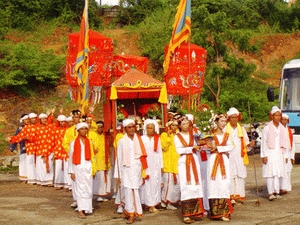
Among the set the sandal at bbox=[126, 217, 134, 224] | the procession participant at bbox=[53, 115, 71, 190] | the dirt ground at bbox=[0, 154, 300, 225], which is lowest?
the dirt ground at bbox=[0, 154, 300, 225]

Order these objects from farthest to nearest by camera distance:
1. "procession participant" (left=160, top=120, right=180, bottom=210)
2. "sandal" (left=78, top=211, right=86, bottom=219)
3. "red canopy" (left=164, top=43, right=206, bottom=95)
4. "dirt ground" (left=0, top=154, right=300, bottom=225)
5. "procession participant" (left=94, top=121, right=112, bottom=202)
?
"red canopy" (left=164, top=43, right=206, bottom=95) → "procession participant" (left=94, top=121, right=112, bottom=202) → "procession participant" (left=160, top=120, right=180, bottom=210) → "sandal" (left=78, top=211, right=86, bottom=219) → "dirt ground" (left=0, top=154, right=300, bottom=225)

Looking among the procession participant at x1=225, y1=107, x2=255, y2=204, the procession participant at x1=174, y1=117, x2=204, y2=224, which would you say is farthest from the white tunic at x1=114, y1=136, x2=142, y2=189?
the procession participant at x1=225, y1=107, x2=255, y2=204

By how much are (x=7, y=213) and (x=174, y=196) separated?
298 centimetres

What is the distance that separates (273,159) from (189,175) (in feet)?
9.75

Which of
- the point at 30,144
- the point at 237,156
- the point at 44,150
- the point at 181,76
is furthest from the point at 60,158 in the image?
the point at 237,156

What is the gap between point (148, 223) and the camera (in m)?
11.4

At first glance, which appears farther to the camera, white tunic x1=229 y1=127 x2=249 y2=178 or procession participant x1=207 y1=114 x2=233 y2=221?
white tunic x1=229 y1=127 x2=249 y2=178

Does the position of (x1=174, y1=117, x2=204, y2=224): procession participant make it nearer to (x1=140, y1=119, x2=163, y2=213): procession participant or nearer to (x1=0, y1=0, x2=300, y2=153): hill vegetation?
(x1=140, y1=119, x2=163, y2=213): procession participant

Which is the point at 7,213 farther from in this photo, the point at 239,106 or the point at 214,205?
the point at 239,106

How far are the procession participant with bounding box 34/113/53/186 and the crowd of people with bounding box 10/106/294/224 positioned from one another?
3.13 m

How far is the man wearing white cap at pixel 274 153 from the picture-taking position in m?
13.8

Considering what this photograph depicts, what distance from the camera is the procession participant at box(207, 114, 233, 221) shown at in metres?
11.5

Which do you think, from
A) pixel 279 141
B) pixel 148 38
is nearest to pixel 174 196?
pixel 279 141

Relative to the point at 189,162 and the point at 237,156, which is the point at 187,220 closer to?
the point at 189,162
